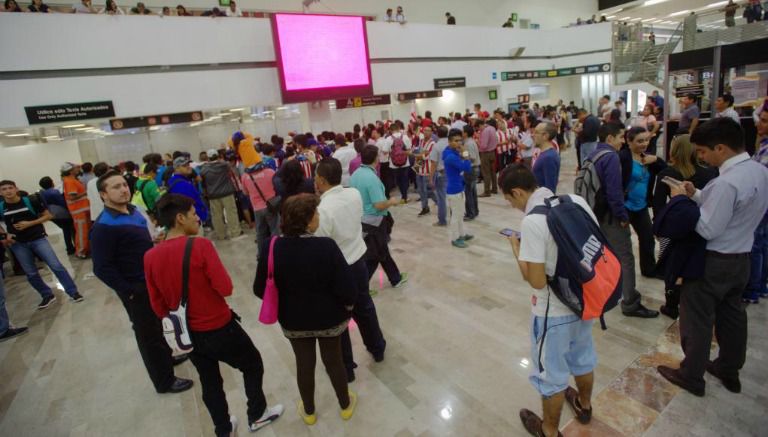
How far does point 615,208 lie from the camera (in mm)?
2969

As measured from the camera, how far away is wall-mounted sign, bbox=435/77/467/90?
13789mm

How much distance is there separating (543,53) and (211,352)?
19129 millimetres

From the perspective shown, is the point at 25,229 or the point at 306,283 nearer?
the point at 306,283

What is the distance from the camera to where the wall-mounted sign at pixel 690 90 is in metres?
7.00

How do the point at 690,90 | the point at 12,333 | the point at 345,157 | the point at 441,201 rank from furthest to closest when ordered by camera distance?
the point at 690,90, the point at 441,201, the point at 345,157, the point at 12,333

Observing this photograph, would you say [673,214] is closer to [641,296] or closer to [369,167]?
[641,296]

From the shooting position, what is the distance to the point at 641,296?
356cm

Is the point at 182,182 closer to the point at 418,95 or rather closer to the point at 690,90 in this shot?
the point at 690,90

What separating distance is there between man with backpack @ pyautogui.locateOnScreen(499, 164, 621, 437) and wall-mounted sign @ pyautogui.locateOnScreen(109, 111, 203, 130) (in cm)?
959

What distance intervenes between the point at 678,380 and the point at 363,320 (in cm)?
214

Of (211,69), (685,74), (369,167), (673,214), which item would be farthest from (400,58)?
(673,214)

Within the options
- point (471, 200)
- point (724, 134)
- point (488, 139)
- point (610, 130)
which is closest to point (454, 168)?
point (471, 200)

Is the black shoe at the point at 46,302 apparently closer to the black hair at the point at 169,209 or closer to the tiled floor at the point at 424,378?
the tiled floor at the point at 424,378

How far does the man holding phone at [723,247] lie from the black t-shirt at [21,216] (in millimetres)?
6598
